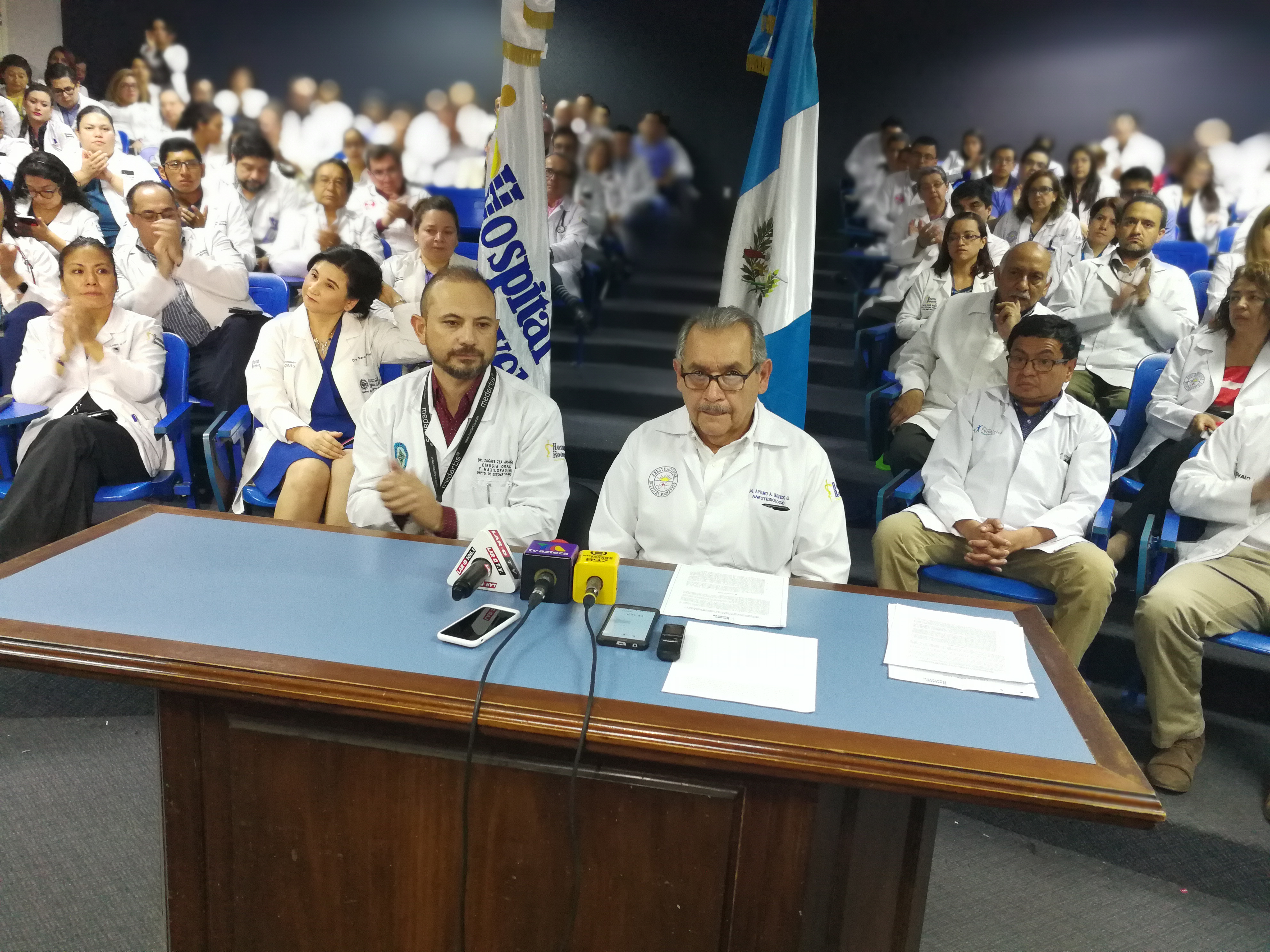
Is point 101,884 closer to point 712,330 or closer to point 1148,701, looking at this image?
point 712,330

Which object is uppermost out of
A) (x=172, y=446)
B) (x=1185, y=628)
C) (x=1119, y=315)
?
(x=1119, y=315)

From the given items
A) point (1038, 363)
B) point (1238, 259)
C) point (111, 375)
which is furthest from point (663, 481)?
point (1238, 259)

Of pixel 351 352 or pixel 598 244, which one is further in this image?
pixel 598 244

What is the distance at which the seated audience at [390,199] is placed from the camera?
3992mm

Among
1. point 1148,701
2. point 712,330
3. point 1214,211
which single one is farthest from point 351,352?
point 1214,211

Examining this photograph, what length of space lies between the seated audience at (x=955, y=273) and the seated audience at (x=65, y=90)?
12.1ft

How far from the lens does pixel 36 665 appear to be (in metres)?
1.35

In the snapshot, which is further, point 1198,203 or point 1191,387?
point 1198,203

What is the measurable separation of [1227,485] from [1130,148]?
133 centimetres

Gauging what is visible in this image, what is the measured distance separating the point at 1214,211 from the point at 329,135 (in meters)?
→ 3.54

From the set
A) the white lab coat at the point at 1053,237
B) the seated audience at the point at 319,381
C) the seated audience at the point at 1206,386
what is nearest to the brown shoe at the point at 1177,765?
the seated audience at the point at 1206,386

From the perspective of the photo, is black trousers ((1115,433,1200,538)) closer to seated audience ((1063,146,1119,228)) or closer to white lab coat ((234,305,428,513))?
seated audience ((1063,146,1119,228))

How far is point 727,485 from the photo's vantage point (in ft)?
6.88

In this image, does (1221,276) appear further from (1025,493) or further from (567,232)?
(567,232)
